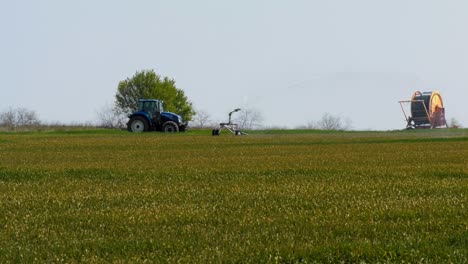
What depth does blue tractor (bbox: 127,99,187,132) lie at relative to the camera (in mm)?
57562

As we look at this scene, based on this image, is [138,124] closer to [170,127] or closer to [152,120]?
[152,120]

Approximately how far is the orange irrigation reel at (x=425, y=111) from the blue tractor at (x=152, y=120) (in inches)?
1209

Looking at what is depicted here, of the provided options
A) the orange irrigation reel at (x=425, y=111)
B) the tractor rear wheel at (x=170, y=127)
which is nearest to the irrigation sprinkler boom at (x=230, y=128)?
the tractor rear wheel at (x=170, y=127)

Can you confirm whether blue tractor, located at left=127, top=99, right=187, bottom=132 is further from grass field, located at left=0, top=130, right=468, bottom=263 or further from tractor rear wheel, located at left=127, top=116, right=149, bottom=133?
grass field, located at left=0, top=130, right=468, bottom=263

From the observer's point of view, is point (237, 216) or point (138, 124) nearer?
point (237, 216)

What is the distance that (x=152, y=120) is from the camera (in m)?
57.9

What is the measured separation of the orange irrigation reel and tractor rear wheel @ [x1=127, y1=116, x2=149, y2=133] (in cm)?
3318

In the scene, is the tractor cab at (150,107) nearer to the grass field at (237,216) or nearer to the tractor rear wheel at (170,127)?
the tractor rear wheel at (170,127)

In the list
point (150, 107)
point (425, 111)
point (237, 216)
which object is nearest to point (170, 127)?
point (150, 107)

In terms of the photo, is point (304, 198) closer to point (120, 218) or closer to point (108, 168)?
point (120, 218)

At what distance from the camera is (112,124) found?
377 ft

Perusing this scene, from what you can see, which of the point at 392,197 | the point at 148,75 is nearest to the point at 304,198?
the point at 392,197

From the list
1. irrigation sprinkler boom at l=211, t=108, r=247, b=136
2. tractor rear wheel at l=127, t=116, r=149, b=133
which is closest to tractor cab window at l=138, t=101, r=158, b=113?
tractor rear wheel at l=127, t=116, r=149, b=133

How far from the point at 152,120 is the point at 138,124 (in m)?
1.38
